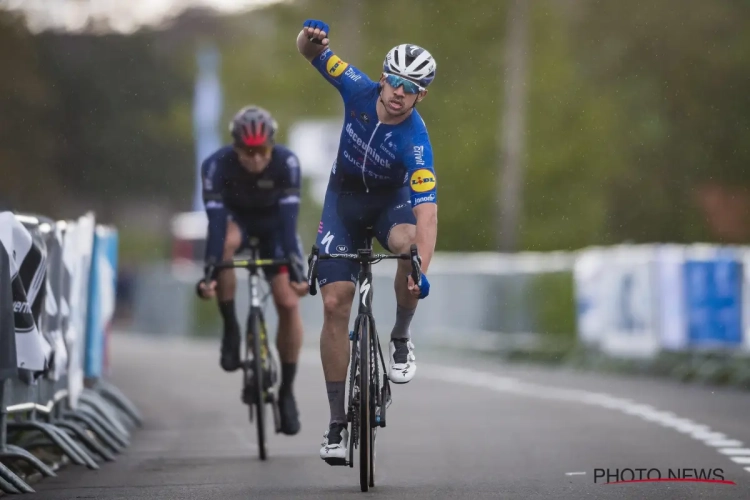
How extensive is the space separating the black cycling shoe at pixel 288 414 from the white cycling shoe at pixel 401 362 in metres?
2.54

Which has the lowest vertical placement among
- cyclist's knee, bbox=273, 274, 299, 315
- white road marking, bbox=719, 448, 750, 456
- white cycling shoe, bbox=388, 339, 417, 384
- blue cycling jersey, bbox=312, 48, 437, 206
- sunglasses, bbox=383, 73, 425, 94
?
white road marking, bbox=719, 448, 750, 456

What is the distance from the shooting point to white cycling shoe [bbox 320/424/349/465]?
31.3 feet

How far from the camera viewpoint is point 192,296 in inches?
1705

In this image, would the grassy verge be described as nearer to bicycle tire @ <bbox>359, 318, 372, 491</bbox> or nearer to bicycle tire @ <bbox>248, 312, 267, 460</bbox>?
bicycle tire @ <bbox>248, 312, 267, 460</bbox>

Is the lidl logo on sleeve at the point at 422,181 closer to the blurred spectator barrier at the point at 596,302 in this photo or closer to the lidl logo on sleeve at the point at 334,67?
the lidl logo on sleeve at the point at 334,67

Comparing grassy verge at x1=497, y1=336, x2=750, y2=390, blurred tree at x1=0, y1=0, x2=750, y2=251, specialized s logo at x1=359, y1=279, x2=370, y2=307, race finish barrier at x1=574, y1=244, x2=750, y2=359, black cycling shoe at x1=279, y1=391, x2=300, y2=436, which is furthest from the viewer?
blurred tree at x1=0, y1=0, x2=750, y2=251

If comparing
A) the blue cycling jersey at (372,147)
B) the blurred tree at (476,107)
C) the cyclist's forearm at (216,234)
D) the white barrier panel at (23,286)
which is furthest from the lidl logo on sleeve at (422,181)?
the blurred tree at (476,107)

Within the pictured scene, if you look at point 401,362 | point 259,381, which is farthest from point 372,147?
point 259,381

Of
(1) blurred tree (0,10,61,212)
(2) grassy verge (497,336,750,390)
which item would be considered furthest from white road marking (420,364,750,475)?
(1) blurred tree (0,10,61,212)

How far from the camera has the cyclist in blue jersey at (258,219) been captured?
477 inches

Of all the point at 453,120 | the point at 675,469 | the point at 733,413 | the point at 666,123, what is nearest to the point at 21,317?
the point at 675,469

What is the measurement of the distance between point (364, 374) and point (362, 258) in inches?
25.5

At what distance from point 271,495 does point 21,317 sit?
6.10ft

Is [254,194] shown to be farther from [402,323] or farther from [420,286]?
[420,286]
